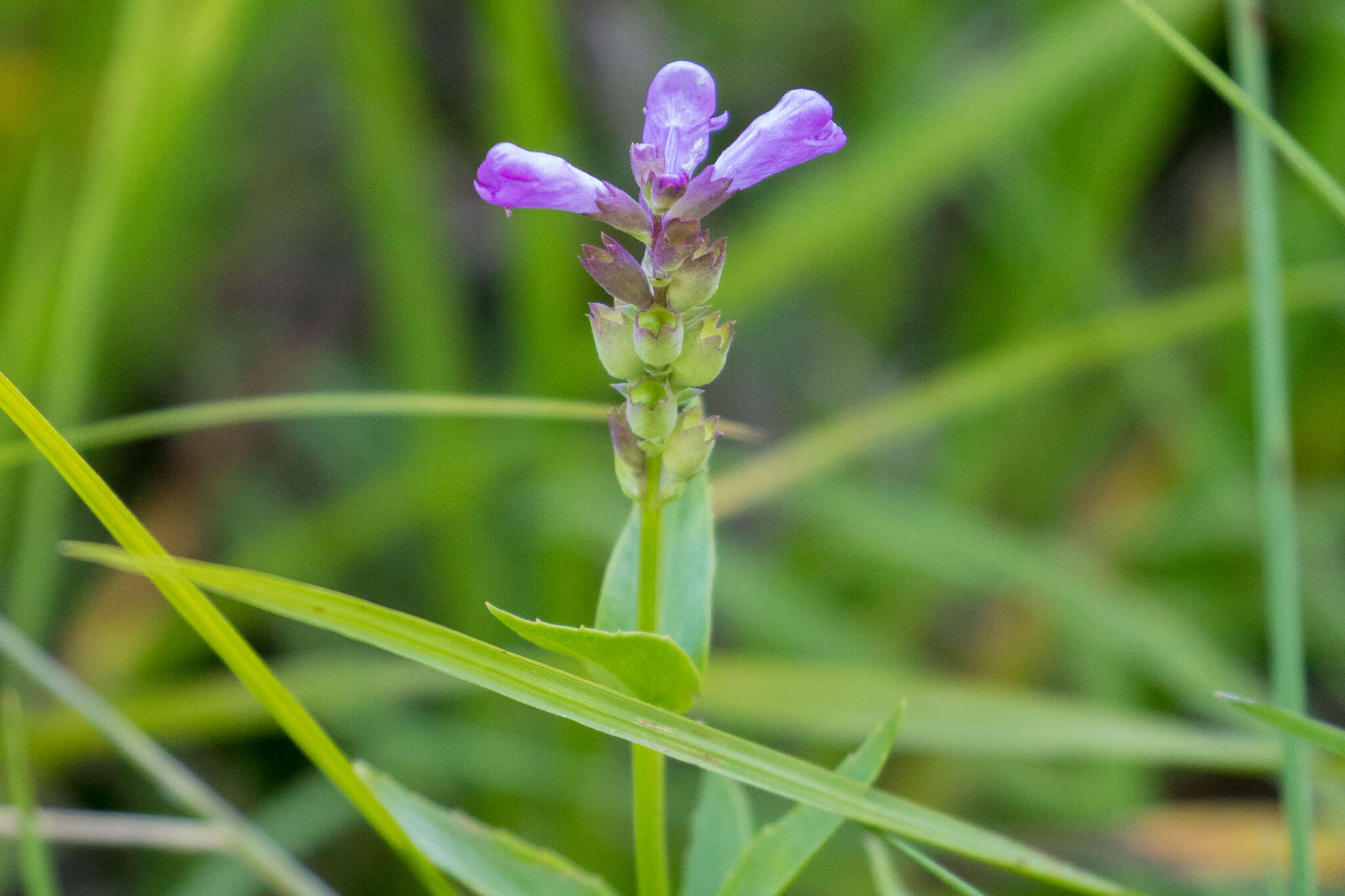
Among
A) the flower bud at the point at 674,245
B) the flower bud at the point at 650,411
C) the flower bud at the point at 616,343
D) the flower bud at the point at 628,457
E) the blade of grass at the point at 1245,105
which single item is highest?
the blade of grass at the point at 1245,105

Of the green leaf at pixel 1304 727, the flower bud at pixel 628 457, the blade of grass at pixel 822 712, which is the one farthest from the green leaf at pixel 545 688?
the blade of grass at pixel 822 712

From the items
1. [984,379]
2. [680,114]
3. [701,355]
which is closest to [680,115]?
[680,114]

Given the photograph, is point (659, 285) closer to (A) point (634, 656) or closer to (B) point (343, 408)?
(A) point (634, 656)

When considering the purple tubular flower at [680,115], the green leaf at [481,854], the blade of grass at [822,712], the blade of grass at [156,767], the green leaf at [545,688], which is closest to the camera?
the green leaf at [545,688]

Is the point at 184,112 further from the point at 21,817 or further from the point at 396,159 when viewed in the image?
the point at 21,817

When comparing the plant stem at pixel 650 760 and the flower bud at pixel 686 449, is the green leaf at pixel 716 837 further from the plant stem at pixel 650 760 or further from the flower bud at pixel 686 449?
the flower bud at pixel 686 449
